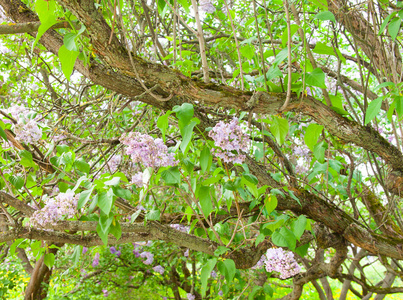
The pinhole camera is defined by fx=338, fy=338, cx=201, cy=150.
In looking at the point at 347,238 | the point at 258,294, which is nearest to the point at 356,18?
the point at 347,238

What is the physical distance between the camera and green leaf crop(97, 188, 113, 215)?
93 centimetres

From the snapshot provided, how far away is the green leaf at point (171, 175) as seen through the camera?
1.01m

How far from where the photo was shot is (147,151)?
1012 mm

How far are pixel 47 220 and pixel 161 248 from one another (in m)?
2.22

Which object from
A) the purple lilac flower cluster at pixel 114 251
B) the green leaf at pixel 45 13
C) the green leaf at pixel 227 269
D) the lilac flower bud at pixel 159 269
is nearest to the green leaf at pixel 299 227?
the green leaf at pixel 227 269

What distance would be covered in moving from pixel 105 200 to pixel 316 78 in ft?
2.34

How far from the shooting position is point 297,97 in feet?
3.94

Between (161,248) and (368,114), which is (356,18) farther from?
(161,248)

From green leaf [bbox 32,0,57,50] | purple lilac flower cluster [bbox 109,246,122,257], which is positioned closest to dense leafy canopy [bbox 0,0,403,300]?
green leaf [bbox 32,0,57,50]

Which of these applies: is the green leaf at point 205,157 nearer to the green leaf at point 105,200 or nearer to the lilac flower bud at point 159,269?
the green leaf at point 105,200

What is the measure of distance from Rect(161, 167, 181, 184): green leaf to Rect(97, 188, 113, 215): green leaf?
0.54ft

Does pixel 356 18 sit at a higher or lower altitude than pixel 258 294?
higher

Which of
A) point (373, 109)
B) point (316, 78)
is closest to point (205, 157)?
point (316, 78)

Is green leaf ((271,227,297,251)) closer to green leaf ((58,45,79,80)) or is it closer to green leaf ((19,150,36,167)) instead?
green leaf ((58,45,79,80))
